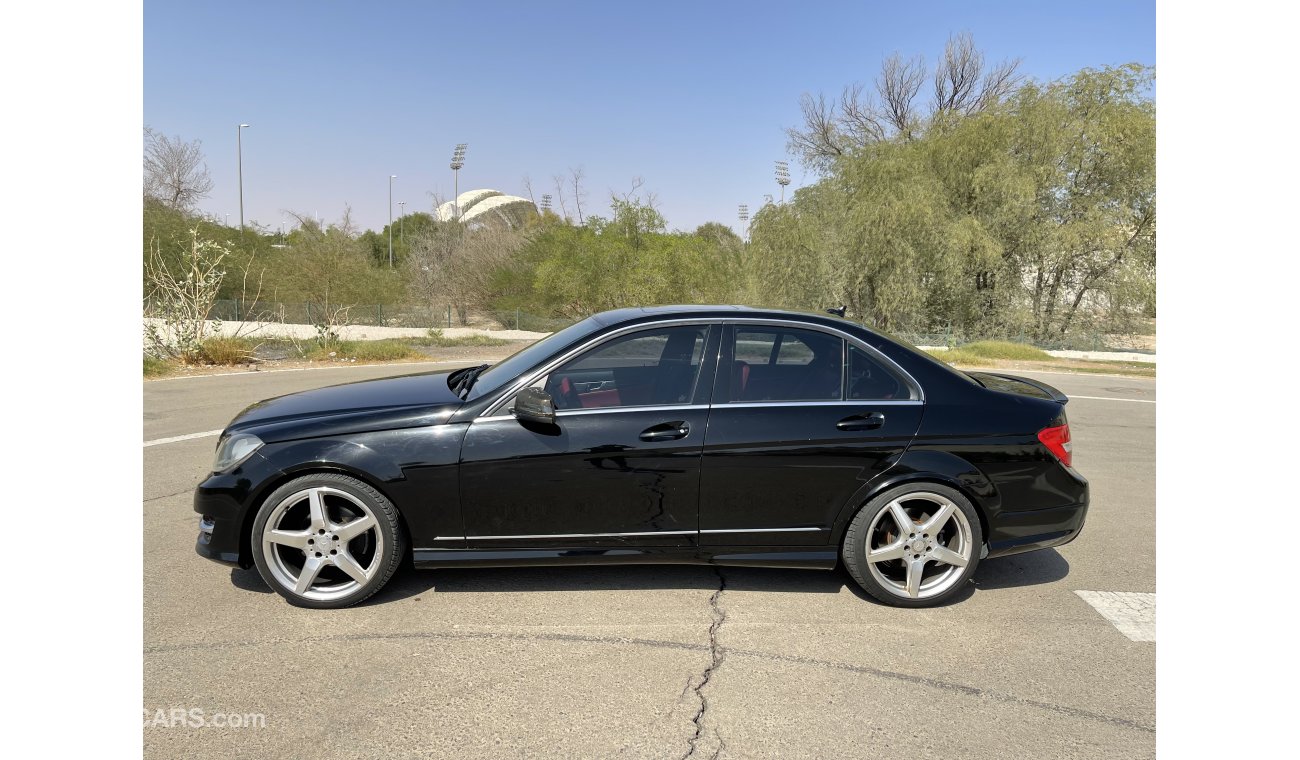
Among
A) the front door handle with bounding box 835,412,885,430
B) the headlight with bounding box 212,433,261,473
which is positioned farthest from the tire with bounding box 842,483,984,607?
the headlight with bounding box 212,433,261,473

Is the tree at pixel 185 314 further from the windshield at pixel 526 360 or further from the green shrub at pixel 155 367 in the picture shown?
the windshield at pixel 526 360

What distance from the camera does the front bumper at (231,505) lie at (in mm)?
3918

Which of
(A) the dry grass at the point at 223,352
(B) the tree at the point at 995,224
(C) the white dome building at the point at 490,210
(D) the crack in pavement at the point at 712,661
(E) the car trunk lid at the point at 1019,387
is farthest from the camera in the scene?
(C) the white dome building at the point at 490,210

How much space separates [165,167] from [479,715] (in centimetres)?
4853

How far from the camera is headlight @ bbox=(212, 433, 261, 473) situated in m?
3.97

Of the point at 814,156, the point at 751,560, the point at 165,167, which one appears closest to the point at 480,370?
the point at 751,560

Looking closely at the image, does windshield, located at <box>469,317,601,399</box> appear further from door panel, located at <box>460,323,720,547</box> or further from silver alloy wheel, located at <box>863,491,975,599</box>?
silver alloy wheel, located at <box>863,491,975,599</box>

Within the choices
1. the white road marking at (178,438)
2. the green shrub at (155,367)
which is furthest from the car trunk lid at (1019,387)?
the green shrub at (155,367)

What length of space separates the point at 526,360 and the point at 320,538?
1.44 meters

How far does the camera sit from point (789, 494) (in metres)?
4.09

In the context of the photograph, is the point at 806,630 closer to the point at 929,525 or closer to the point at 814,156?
the point at 929,525

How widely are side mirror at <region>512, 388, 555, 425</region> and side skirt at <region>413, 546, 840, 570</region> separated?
69cm

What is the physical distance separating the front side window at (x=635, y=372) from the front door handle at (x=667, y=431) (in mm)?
145

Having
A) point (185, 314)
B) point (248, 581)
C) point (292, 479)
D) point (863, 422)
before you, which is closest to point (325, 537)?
point (292, 479)
